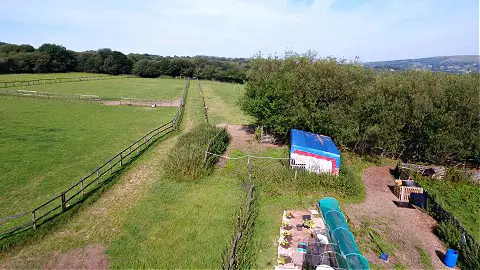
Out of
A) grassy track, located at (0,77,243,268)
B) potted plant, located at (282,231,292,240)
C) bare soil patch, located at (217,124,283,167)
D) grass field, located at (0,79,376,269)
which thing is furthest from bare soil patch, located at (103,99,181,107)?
potted plant, located at (282,231,292,240)

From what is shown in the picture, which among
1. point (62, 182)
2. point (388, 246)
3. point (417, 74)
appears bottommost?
point (388, 246)

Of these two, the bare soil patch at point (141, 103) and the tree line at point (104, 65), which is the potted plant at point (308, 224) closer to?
the bare soil patch at point (141, 103)

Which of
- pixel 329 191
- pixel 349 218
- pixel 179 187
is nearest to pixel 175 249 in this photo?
pixel 179 187

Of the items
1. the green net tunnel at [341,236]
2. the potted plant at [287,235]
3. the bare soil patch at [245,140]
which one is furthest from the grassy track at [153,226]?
the bare soil patch at [245,140]

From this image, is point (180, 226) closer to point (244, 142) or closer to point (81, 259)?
point (81, 259)

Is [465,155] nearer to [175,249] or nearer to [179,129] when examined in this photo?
[175,249]
